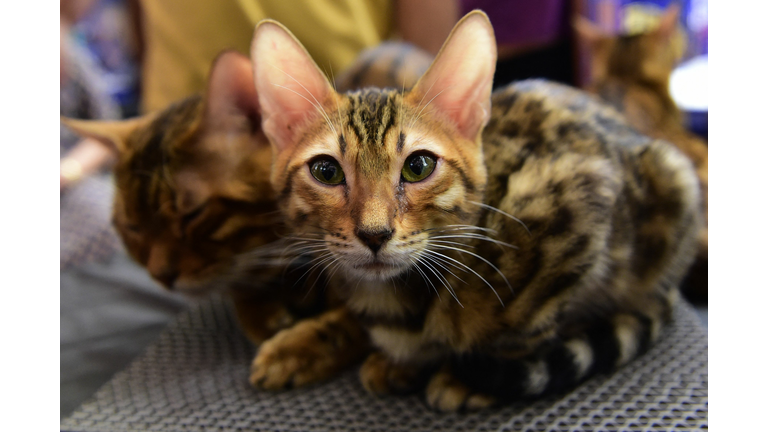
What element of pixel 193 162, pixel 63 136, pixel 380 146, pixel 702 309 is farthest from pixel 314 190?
pixel 702 309

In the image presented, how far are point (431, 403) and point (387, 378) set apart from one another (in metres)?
0.08

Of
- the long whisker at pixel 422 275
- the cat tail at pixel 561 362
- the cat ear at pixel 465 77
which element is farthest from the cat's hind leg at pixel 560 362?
the cat ear at pixel 465 77

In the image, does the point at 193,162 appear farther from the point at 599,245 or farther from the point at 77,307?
the point at 599,245

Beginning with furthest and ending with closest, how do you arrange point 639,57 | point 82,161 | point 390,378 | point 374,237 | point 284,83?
point 639,57
point 82,161
point 390,378
point 284,83
point 374,237

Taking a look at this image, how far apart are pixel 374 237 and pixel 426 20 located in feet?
1.56

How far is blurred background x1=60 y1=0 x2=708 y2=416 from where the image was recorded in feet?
2.61

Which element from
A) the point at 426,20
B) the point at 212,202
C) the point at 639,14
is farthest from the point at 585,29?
the point at 212,202

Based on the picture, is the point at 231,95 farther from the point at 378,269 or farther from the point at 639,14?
the point at 639,14

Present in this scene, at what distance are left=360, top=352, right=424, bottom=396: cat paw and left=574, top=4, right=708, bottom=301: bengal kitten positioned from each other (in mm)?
858

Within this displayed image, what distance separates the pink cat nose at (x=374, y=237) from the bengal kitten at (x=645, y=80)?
890 millimetres

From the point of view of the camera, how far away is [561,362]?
28.1 inches

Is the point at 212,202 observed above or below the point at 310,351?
above

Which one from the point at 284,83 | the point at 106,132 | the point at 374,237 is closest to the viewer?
the point at 374,237

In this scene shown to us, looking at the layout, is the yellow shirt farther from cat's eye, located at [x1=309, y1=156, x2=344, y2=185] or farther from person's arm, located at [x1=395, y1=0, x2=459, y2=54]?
cat's eye, located at [x1=309, y1=156, x2=344, y2=185]
